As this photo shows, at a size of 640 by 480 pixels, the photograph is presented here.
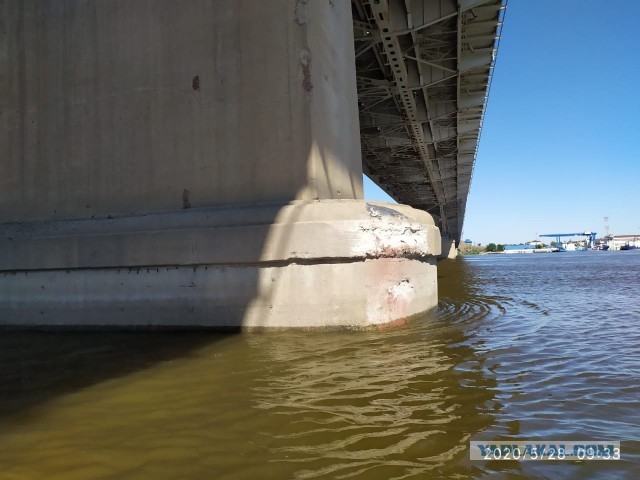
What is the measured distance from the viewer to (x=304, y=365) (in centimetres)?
408

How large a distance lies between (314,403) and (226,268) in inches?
124

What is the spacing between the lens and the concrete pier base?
5574mm

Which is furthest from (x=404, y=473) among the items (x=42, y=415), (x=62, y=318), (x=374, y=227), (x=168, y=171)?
(x=62, y=318)

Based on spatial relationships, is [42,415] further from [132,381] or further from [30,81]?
[30,81]

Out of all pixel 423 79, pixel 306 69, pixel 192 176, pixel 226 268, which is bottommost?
pixel 226 268

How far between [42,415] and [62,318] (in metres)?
4.08

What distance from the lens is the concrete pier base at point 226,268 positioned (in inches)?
219

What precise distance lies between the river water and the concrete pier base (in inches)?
17.3

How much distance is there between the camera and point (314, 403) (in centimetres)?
309
